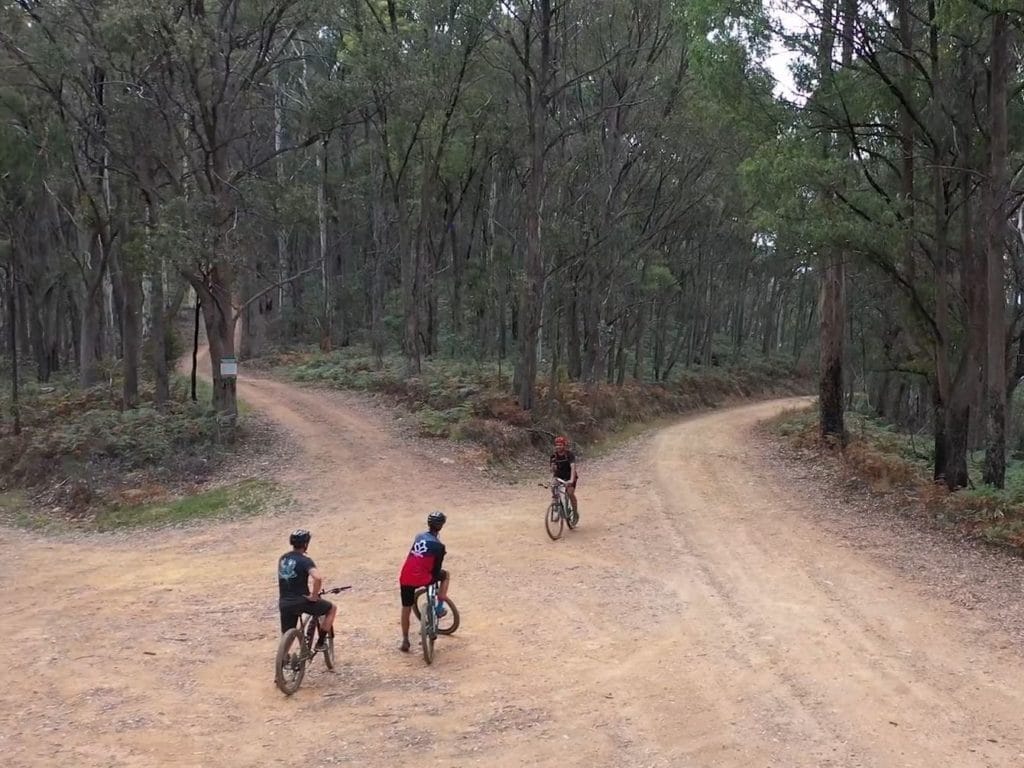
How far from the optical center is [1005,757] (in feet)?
18.1

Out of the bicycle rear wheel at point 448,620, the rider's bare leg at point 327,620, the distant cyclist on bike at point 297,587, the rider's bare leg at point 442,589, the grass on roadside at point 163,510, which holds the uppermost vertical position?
the distant cyclist on bike at point 297,587

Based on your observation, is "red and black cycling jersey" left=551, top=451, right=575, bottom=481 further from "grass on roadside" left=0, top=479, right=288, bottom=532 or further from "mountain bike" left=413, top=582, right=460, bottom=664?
"grass on roadside" left=0, top=479, right=288, bottom=532

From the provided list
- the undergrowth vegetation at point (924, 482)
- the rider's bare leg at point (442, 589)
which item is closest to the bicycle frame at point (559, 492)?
the rider's bare leg at point (442, 589)

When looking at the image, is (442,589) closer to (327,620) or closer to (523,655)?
(523,655)

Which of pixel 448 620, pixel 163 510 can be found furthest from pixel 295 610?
pixel 163 510

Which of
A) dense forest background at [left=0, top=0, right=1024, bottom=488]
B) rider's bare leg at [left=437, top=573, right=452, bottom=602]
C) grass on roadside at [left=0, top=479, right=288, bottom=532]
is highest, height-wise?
dense forest background at [left=0, top=0, right=1024, bottom=488]

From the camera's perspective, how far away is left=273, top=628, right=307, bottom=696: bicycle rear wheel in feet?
21.1

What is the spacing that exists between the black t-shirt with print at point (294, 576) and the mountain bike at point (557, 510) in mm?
5796

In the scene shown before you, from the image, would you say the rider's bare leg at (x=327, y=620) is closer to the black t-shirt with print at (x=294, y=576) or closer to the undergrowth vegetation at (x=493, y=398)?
the black t-shirt with print at (x=294, y=576)

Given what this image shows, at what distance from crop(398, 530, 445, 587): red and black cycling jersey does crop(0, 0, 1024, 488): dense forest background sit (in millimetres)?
→ 9472

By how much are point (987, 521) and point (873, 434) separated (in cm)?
952

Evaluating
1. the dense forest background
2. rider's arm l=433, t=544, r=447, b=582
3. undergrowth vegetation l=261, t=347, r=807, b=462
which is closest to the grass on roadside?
the dense forest background

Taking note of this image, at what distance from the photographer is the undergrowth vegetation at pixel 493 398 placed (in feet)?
61.4

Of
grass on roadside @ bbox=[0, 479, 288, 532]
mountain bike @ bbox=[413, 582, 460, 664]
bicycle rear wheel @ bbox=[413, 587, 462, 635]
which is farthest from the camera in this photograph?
grass on roadside @ bbox=[0, 479, 288, 532]
